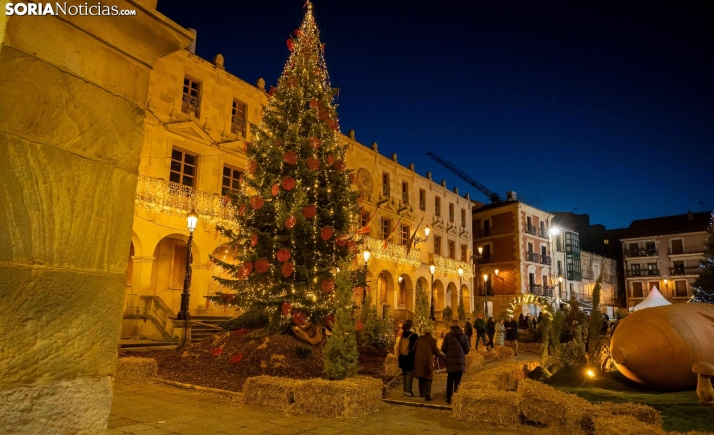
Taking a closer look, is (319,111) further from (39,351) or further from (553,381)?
(39,351)

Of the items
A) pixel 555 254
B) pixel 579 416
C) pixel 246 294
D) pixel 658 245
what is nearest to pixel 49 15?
pixel 579 416

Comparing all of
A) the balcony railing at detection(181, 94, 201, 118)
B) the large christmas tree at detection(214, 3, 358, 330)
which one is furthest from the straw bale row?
the balcony railing at detection(181, 94, 201, 118)

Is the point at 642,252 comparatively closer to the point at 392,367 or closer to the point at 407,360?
the point at 392,367

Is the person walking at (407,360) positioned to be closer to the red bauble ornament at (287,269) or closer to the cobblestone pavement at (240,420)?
the cobblestone pavement at (240,420)

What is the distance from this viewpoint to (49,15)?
7.49ft

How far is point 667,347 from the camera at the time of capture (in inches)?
377

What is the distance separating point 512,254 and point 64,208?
1796 inches

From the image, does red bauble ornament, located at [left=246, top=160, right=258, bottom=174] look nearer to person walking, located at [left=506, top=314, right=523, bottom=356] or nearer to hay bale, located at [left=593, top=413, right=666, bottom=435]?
hay bale, located at [left=593, top=413, right=666, bottom=435]

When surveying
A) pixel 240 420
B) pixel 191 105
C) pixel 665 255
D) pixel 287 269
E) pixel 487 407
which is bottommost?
pixel 240 420

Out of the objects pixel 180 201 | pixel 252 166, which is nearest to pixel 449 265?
pixel 180 201

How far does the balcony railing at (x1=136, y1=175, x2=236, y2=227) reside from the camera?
58.3 ft

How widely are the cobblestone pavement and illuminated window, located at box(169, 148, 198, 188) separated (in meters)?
12.7

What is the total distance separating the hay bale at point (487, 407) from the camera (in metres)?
6.97

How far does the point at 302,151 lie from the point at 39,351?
473 inches
